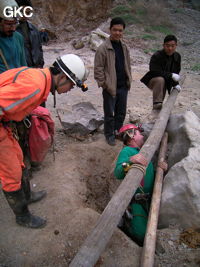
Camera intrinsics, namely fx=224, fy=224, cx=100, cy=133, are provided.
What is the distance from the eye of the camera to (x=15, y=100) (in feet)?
5.48

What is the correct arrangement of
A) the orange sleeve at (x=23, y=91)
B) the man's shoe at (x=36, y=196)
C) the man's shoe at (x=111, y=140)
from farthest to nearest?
the man's shoe at (x=111, y=140)
the man's shoe at (x=36, y=196)
the orange sleeve at (x=23, y=91)

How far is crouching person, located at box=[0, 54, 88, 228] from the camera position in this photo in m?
1.68

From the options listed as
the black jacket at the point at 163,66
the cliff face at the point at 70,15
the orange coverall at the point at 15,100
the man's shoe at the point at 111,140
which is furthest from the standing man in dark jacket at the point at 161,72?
the cliff face at the point at 70,15

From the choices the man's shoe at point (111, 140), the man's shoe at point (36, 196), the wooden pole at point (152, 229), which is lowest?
the man's shoe at point (111, 140)

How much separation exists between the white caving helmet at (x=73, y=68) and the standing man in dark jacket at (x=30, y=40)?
2.00m

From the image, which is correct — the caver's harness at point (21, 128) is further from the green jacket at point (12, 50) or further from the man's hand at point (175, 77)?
the man's hand at point (175, 77)

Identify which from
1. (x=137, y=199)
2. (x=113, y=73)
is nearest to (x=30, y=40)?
(x=113, y=73)

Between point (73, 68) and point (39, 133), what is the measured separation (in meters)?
0.87

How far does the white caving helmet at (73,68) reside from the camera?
1995 millimetres

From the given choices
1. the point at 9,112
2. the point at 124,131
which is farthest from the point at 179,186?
the point at 9,112

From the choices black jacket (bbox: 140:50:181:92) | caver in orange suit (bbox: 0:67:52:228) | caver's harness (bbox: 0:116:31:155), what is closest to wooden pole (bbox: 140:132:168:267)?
caver in orange suit (bbox: 0:67:52:228)

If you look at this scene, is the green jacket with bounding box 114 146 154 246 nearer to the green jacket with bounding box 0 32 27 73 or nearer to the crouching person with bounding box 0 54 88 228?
the crouching person with bounding box 0 54 88 228

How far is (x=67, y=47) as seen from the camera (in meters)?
12.6

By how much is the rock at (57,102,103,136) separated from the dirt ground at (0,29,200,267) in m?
0.18
